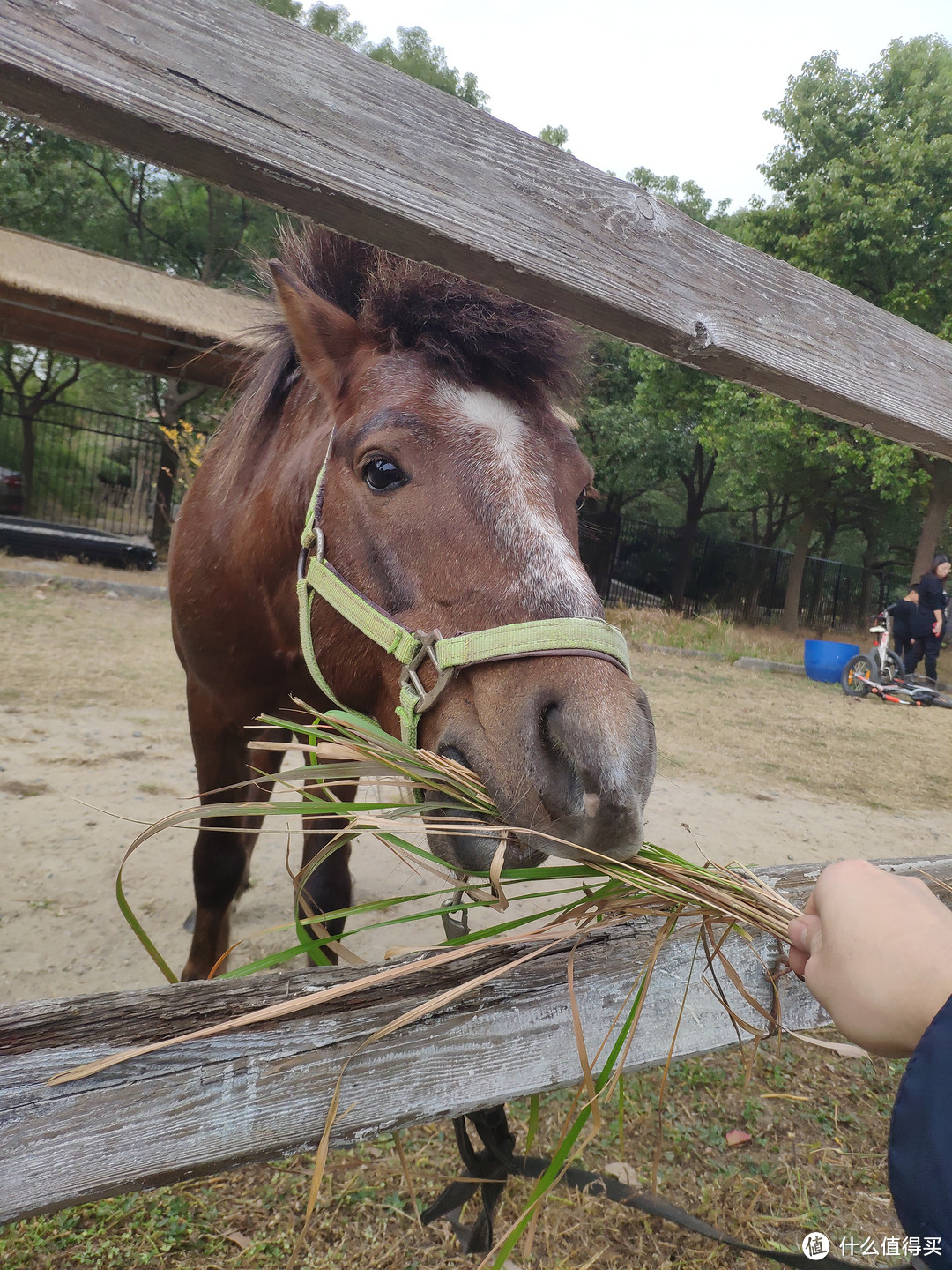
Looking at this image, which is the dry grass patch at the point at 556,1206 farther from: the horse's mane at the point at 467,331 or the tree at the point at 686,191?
the tree at the point at 686,191

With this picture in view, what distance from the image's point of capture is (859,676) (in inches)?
492

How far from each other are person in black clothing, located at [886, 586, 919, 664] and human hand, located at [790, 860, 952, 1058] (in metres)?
13.7

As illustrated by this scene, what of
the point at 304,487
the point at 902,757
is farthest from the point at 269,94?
the point at 902,757

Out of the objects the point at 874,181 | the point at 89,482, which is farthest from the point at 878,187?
the point at 89,482

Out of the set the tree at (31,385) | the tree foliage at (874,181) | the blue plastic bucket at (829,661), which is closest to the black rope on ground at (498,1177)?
the blue plastic bucket at (829,661)

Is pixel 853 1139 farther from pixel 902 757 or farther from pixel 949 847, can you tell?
pixel 902 757

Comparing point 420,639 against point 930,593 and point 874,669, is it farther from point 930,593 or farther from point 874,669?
point 930,593

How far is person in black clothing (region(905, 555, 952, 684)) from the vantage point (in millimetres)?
12797

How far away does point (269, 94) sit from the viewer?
1.29 m

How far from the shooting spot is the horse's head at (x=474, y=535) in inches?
50.6

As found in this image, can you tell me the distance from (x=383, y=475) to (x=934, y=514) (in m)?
18.0

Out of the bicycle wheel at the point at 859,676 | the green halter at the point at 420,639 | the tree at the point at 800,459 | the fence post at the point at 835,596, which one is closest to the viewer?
the green halter at the point at 420,639

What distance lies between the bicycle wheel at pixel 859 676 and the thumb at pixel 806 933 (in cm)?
1255

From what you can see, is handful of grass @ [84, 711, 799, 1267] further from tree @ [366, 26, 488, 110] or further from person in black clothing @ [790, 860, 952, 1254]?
tree @ [366, 26, 488, 110]
